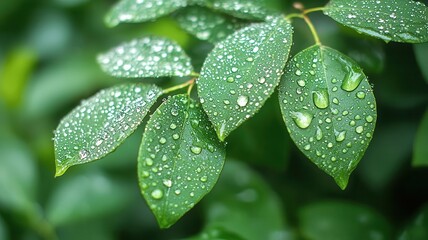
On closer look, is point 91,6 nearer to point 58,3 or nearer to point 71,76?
point 58,3

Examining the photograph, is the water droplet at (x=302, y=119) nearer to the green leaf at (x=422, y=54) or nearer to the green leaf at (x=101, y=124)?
the green leaf at (x=101, y=124)

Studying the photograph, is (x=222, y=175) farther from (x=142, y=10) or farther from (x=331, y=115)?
(x=331, y=115)

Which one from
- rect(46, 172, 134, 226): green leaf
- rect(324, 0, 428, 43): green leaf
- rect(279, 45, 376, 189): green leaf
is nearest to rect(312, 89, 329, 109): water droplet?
rect(279, 45, 376, 189): green leaf

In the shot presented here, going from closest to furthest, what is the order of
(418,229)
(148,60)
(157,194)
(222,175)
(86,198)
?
1. (157,194)
2. (148,60)
3. (418,229)
4. (222,175)
5. (86,198)

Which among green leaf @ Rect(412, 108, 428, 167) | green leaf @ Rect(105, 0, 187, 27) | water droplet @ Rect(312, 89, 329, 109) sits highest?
water droplet @ Rect(312, 89, 329, 109)

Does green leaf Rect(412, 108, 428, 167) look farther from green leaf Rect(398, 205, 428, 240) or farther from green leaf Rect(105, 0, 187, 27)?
green leaf Rect(105, 0, 187, 27)

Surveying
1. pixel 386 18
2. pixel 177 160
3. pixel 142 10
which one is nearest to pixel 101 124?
pixel 177 160
